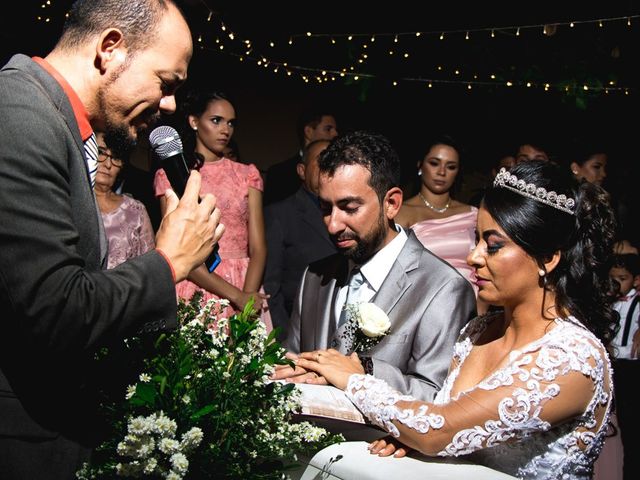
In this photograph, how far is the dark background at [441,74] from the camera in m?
6.70

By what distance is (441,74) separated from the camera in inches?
288

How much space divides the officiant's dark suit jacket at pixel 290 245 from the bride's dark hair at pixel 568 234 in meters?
2.69

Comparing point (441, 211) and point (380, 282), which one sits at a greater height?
point (441, 211)

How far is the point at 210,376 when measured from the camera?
5.84ft

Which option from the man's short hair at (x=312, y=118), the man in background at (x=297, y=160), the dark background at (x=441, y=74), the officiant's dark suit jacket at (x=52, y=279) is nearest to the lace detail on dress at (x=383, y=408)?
the officiant's dark suit jacket at (x=52, y=279)

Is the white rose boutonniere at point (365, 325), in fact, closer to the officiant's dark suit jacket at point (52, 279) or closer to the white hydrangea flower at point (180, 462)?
the officiant's dark suit jacket at point (52, 279)

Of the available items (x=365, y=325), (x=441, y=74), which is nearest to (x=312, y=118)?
(x=441, y=74)

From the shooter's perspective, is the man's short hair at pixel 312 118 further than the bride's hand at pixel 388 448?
Yes

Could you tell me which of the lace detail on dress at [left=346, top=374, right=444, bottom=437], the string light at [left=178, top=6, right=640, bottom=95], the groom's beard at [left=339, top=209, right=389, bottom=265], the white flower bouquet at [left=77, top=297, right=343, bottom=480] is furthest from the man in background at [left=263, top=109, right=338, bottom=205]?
the white flower bouquet at [left=77, top=297, right=343, bottom=480]

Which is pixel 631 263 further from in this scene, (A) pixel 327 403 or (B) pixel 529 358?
(A) pixel 327 403

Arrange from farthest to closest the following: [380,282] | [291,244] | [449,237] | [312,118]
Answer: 1. [312,118]
2. [449,237]
3. [291,244]
4. [380,282]

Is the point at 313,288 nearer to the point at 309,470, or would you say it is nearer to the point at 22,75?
the point at 309,470

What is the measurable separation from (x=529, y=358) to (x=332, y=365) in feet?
2.33

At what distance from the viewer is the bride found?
2.39 meters
